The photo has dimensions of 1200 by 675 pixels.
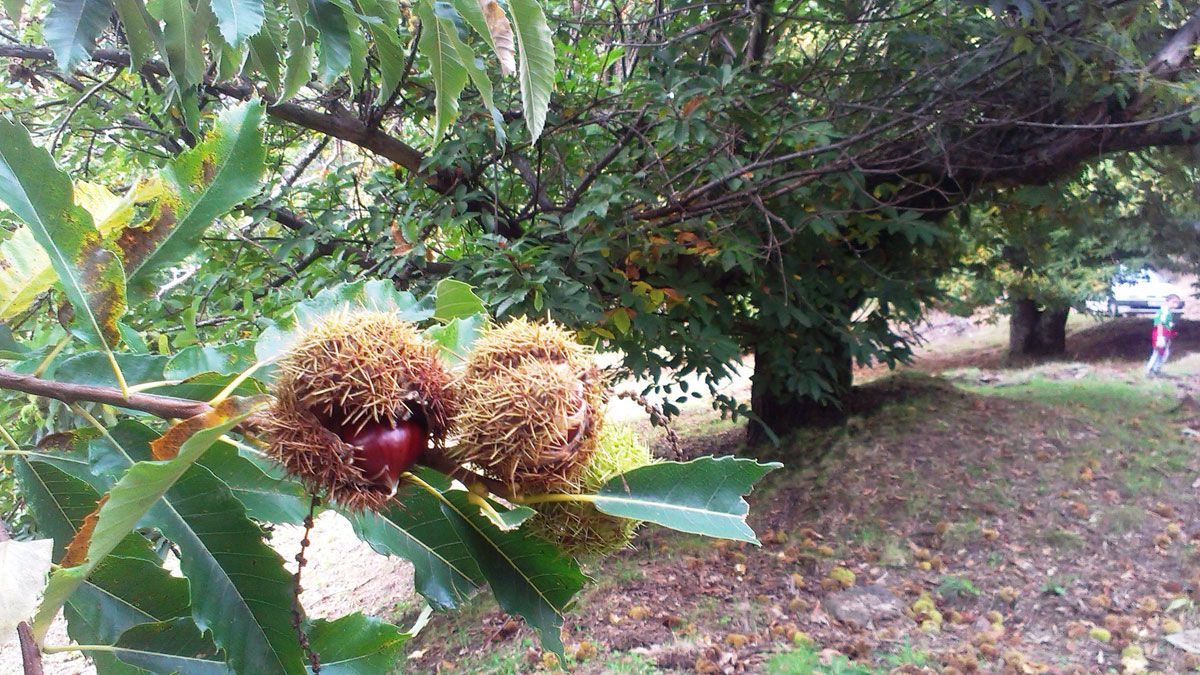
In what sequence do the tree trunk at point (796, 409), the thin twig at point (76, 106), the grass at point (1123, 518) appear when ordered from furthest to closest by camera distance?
1. the tree trunk at point (796, 409)
2. the grass at point (1123, 518)
3. the thin twig at point (76, 106)

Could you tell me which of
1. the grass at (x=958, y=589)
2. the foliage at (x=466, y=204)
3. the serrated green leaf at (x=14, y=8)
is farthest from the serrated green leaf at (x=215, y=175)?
the grass at (x=958, y=589)

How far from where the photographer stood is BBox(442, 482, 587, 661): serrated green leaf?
2.75 ft

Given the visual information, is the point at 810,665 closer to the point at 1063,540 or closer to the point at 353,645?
the point at 1063,540

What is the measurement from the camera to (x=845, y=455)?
209 inches

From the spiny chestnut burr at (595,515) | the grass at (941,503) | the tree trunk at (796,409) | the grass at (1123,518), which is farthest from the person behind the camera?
the tree trunk at (796,409)

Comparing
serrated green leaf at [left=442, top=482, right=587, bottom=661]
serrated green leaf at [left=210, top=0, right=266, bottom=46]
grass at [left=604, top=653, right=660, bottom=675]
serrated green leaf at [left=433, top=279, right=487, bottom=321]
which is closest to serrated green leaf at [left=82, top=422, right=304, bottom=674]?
serrated green leaf at [left=442, top=482, right=587, bottom=661]

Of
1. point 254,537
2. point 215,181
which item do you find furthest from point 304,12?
point 254,537

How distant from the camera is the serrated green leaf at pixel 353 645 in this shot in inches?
40.4

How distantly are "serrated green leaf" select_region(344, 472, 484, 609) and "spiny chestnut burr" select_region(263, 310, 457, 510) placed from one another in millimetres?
304

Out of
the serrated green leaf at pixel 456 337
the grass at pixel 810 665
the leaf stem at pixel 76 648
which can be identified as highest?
the serrated green leaf at pixel 456 337

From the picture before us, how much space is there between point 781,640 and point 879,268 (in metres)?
2.73

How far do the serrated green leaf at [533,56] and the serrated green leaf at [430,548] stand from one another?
0.65 m

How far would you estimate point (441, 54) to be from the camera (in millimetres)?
1491

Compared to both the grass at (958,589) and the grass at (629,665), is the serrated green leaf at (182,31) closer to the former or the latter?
the grass at (629,665)
